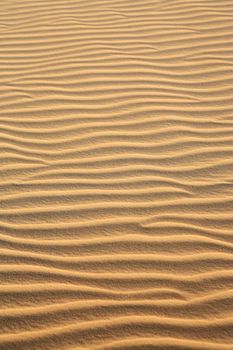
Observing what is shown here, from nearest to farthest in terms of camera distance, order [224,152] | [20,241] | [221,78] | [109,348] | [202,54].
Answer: [109,348] < [20,241] < [224,152] < [221,78] < [202,54]

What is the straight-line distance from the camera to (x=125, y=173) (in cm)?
303

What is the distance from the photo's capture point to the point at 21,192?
9.61 ft

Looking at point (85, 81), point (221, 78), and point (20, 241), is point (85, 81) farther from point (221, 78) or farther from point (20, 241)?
point (20, 241)

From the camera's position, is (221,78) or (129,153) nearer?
(129,153)

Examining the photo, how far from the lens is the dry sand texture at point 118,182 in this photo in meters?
2.26

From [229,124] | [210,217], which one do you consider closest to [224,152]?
[229,124]

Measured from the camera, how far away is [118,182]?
117 inches

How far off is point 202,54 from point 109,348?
2.88m

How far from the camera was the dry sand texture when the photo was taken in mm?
2258

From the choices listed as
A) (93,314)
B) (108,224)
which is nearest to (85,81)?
(108,224)

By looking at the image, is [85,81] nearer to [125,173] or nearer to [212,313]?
[125,173]

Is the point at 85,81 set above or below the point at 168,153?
above

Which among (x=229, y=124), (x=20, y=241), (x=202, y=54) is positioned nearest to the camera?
(x=20, y=241)

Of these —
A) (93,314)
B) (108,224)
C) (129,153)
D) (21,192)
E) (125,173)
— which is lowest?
(93,314)
